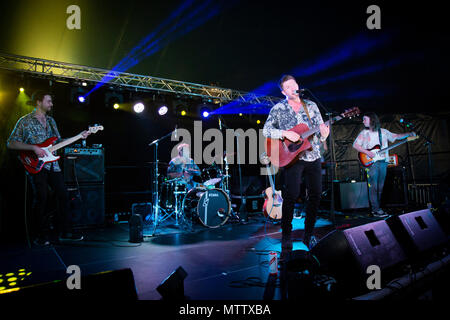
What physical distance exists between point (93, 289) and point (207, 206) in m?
4.04

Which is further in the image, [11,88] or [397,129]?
[397,129]

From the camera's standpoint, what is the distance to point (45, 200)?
421 centimetres

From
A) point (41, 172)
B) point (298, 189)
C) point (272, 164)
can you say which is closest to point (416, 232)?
point (298, 189)

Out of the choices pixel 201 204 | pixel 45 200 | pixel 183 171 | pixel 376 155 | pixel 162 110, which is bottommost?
pixel 201 204

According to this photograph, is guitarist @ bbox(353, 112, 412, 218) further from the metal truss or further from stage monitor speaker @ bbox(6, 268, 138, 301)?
stage monitor speaker @ bbox(6, 268, 138, 301)

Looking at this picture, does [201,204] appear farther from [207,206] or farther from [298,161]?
[298,161]

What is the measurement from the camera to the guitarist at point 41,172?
13.6 ft

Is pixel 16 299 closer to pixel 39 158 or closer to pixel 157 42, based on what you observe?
pixel 39 158

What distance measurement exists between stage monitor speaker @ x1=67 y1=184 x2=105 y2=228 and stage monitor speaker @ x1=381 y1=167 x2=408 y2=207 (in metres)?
6.88

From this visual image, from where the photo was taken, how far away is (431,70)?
7258 millimetres
